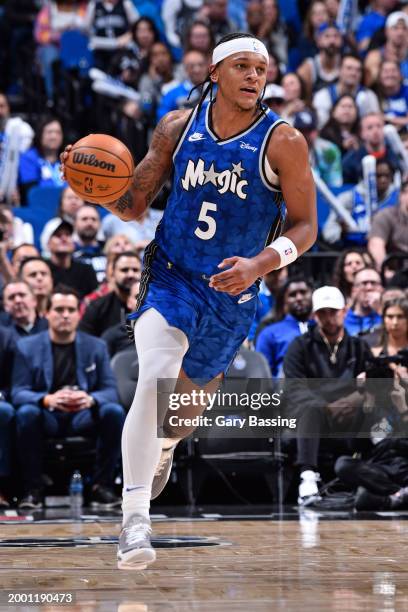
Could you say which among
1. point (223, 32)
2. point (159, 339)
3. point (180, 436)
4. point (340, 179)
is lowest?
point (180, 436)

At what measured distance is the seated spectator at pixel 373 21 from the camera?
49.7ft

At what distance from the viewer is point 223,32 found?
14516 mm

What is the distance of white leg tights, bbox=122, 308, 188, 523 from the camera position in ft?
15.7

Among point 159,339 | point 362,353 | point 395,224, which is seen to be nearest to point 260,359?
point 362,353

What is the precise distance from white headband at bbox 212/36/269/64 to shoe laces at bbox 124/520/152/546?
2.07 metres

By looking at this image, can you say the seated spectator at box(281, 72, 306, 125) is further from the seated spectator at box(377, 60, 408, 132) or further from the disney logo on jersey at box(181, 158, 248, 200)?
the disney logo on jersey at box(181, 158, 248, 200)

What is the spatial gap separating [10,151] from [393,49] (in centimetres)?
503

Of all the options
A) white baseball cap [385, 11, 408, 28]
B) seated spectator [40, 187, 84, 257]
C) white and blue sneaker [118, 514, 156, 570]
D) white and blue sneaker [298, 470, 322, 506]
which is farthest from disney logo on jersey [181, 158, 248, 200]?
white baseball cap [385, 11, 408, 28]

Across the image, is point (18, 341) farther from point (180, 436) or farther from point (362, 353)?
point (180, 436)

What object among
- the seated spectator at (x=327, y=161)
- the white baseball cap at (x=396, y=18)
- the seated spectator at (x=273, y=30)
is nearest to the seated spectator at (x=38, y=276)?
the seated spectator at (x=327, y=161)

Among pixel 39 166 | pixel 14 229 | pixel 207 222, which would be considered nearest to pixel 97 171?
pixel 207 222

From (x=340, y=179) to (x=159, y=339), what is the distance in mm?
7834

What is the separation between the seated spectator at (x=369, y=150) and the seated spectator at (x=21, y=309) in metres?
4.38

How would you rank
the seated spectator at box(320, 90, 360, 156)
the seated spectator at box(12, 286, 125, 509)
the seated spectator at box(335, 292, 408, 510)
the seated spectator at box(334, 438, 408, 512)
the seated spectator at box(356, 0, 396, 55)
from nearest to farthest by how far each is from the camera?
the seated spectator at box(335, 292, 408, 510), the seated spectator at box(334, 438, 408, 512), the seated spectator at box(12, 286, 125, 509), the seated spectator at box(320, 90, 360, 156), the seated spectator at box(356, 0, 396, 55)
